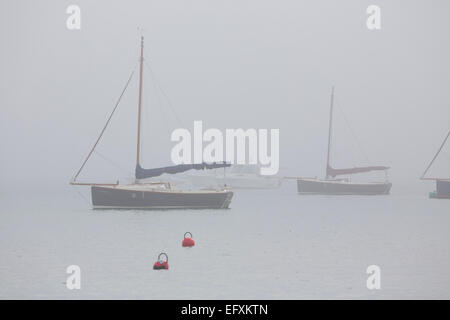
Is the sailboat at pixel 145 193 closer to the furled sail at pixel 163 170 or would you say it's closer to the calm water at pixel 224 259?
the furled sail at pixel 163 170

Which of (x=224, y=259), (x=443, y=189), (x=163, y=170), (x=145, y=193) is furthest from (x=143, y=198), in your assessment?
(x=443, y=189)

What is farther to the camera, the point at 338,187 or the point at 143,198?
the point at 338,187

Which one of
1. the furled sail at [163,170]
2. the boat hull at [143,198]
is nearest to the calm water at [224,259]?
the boat hull at [143,198]

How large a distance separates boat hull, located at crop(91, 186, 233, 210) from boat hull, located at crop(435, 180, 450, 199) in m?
63.4

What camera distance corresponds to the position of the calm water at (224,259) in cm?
2462

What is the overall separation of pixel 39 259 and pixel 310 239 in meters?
18.9

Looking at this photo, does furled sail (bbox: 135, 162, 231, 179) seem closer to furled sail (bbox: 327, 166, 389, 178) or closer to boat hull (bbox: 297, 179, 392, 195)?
furled sail (bbox: 327, 166, 389, 178)

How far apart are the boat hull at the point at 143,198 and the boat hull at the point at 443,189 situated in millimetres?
63421

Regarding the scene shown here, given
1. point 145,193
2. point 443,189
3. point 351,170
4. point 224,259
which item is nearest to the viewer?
point 224,259

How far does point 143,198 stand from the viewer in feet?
204

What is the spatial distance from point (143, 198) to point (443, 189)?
72793 millimetres

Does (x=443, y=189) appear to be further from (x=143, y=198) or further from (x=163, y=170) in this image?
(x=143, y=198)

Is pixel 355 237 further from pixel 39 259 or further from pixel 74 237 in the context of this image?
pixel 39 259
